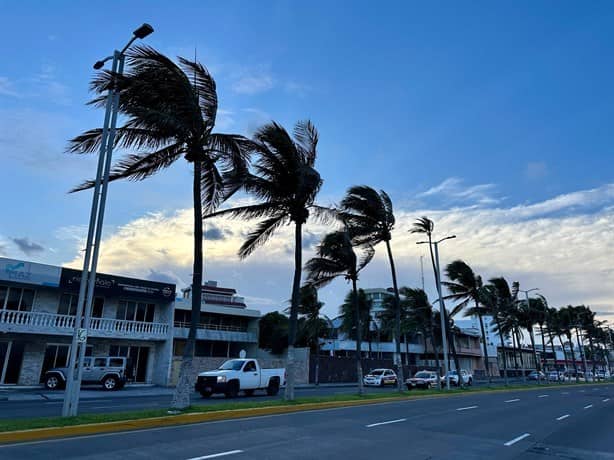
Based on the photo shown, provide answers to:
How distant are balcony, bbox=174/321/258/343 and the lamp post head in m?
32.8

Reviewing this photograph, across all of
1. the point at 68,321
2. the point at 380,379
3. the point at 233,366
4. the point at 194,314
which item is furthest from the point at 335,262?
the point at 380,379

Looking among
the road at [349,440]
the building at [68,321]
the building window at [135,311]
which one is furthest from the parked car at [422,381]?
the road at [349,440]

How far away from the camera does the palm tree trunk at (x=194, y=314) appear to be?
1328 centimetres

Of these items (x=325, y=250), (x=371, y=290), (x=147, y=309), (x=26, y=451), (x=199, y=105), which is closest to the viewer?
(x=26, y=451)

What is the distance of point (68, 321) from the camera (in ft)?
95.7

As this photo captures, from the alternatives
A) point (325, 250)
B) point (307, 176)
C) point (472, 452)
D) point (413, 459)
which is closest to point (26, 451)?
point (413, 459)

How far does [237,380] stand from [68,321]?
12.7m

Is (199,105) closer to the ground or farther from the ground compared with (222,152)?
farther from the ground

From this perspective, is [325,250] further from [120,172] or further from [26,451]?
[26,451]

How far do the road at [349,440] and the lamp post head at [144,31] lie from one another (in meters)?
10.4

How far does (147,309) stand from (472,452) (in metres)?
29.3

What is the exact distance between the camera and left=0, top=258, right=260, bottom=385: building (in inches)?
1090

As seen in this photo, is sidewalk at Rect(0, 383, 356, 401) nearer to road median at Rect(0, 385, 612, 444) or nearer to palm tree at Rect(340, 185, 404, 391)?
road median at Rect(0, 385, 612, 444)

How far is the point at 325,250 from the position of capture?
26094 millimetres
